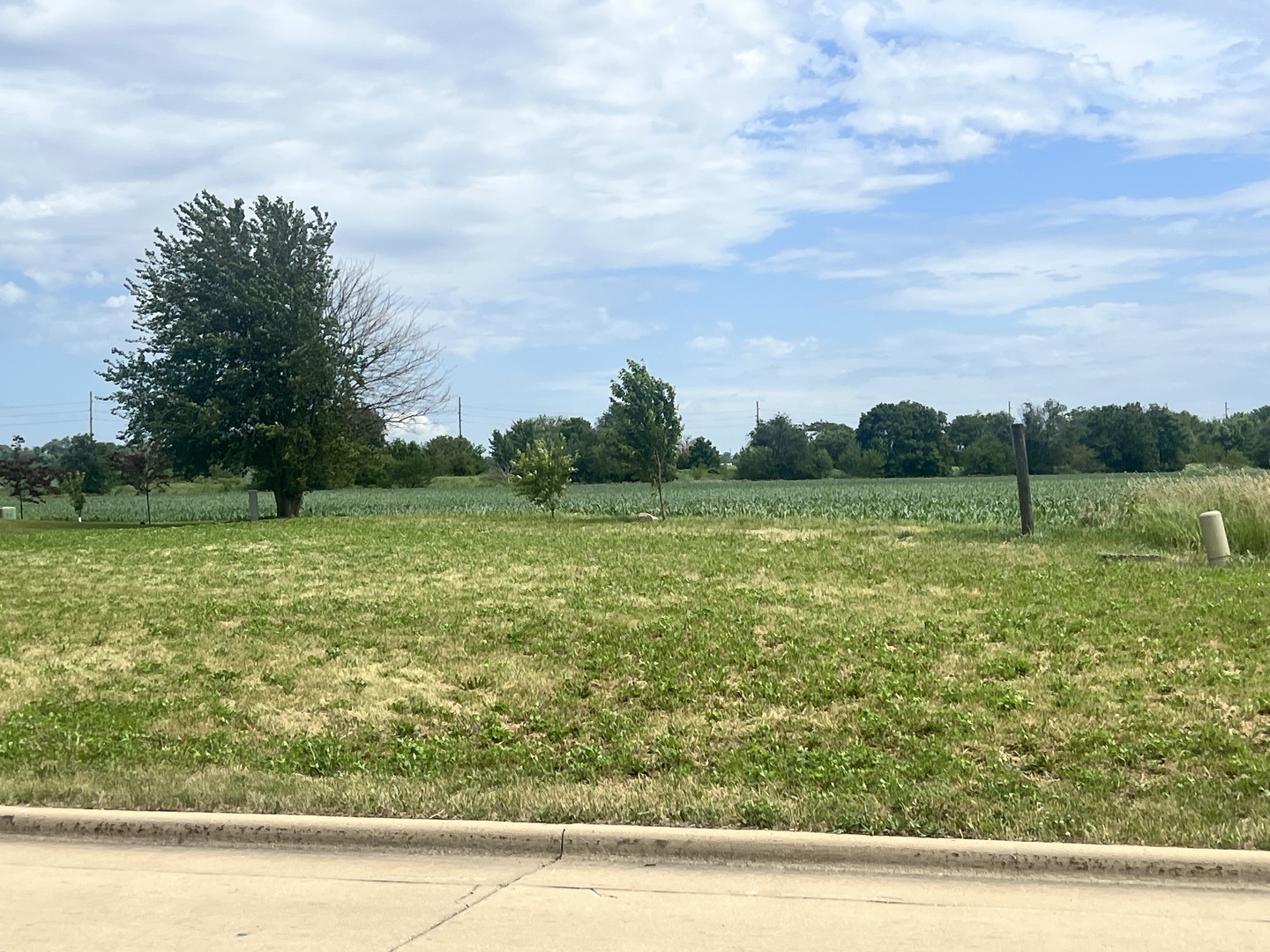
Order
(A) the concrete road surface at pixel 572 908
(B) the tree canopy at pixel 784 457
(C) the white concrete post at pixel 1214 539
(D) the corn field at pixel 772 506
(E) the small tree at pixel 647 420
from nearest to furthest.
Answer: (A) the concrete road surface at pixel 572 908, (C) the white concrete post at pixel 1214 539, (D) the corn field at pixel 772 506, (E) the small tree at pixel 647 420, (B) the tree canopy at pixel 784 457

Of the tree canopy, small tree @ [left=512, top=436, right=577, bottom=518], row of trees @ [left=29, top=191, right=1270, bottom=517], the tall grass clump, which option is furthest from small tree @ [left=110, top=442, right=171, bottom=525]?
the tree canopy

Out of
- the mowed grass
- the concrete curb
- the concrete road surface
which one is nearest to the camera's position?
the concrete road surface

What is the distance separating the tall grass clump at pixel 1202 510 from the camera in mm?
15375

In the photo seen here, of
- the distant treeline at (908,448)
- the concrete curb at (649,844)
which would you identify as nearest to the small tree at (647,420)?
the concrete curb at (649,844)

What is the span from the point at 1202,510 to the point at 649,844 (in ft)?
47.9

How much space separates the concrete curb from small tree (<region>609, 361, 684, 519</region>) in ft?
77.5

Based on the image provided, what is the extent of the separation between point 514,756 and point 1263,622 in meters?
6.52

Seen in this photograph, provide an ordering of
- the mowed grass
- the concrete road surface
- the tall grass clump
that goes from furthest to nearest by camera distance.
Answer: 1. the tall grass clump
2. the mowed grass
3. the concrete road surface

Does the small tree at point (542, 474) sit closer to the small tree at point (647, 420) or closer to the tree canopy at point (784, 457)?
the small tree at point (647, 420)

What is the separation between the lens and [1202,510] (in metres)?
16.9

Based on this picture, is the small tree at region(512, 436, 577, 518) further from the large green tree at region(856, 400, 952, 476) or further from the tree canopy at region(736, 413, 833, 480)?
the large green tree at region(856, 400, 952, 476)

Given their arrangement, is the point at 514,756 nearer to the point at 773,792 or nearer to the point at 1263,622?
the point at 773,792

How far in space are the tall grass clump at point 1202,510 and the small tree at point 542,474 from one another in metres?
14.6

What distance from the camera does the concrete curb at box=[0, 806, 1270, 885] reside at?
459 cm
